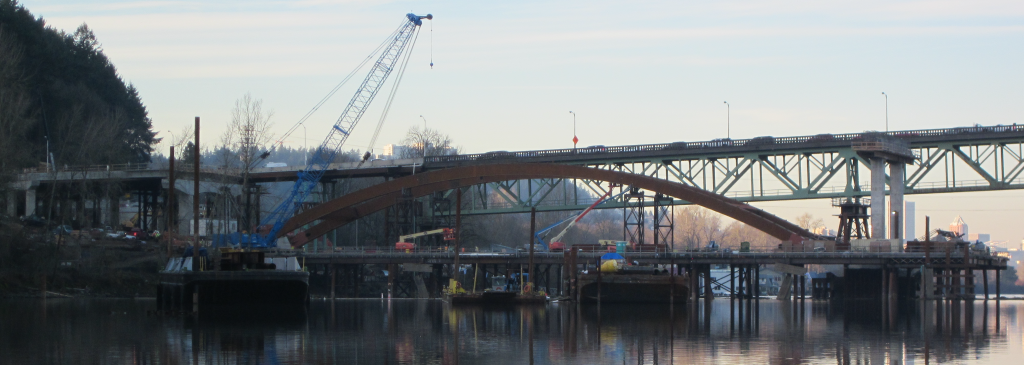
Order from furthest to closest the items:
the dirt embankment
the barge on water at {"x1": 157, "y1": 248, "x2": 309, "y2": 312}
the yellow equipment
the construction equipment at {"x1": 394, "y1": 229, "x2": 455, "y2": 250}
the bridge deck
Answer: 1. the construction equipment at {"x1": 394, "y1": 229, "x2": 455, "y2": 250}
2. the bridge deck
3. the dirt embankment
4. the yellow equipment
5. the barge on water at {"x1": 157, "y1": 248, "x2": 309, "y2": 312}

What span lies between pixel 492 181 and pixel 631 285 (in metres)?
27.5

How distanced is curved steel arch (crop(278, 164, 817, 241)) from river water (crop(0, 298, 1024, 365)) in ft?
63.6

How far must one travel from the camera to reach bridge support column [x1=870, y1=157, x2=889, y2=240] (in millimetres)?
86438

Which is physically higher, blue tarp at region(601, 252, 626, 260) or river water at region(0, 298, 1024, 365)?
blue tarp at region(601, 252, 626, 260)

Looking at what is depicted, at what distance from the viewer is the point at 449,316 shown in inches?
2276

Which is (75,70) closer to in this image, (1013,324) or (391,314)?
(391,314)

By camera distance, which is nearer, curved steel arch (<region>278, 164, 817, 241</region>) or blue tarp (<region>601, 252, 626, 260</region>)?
blue tarp (<region>601, 252, 626, 260</region>)

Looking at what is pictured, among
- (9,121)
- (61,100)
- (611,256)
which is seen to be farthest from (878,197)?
(61,100)

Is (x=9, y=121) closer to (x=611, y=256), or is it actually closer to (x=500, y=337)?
(x=611, y=256)

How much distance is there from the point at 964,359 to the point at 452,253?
5340 cm

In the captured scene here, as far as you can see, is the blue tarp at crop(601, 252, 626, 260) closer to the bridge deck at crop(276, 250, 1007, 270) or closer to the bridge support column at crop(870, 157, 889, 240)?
the bridge deck at crop(276, 250, 1007, 270)

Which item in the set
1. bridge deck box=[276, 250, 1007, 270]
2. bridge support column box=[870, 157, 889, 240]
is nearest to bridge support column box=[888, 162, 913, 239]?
bridge support column box=[870, 157, 889, 240]

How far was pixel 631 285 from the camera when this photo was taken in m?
69.6

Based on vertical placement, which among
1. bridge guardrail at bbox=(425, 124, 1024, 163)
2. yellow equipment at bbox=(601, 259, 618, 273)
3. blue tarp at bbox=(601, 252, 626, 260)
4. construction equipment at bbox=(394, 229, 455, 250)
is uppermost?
bridge guardrail at bbox=(425, 124, 1024, 163)
